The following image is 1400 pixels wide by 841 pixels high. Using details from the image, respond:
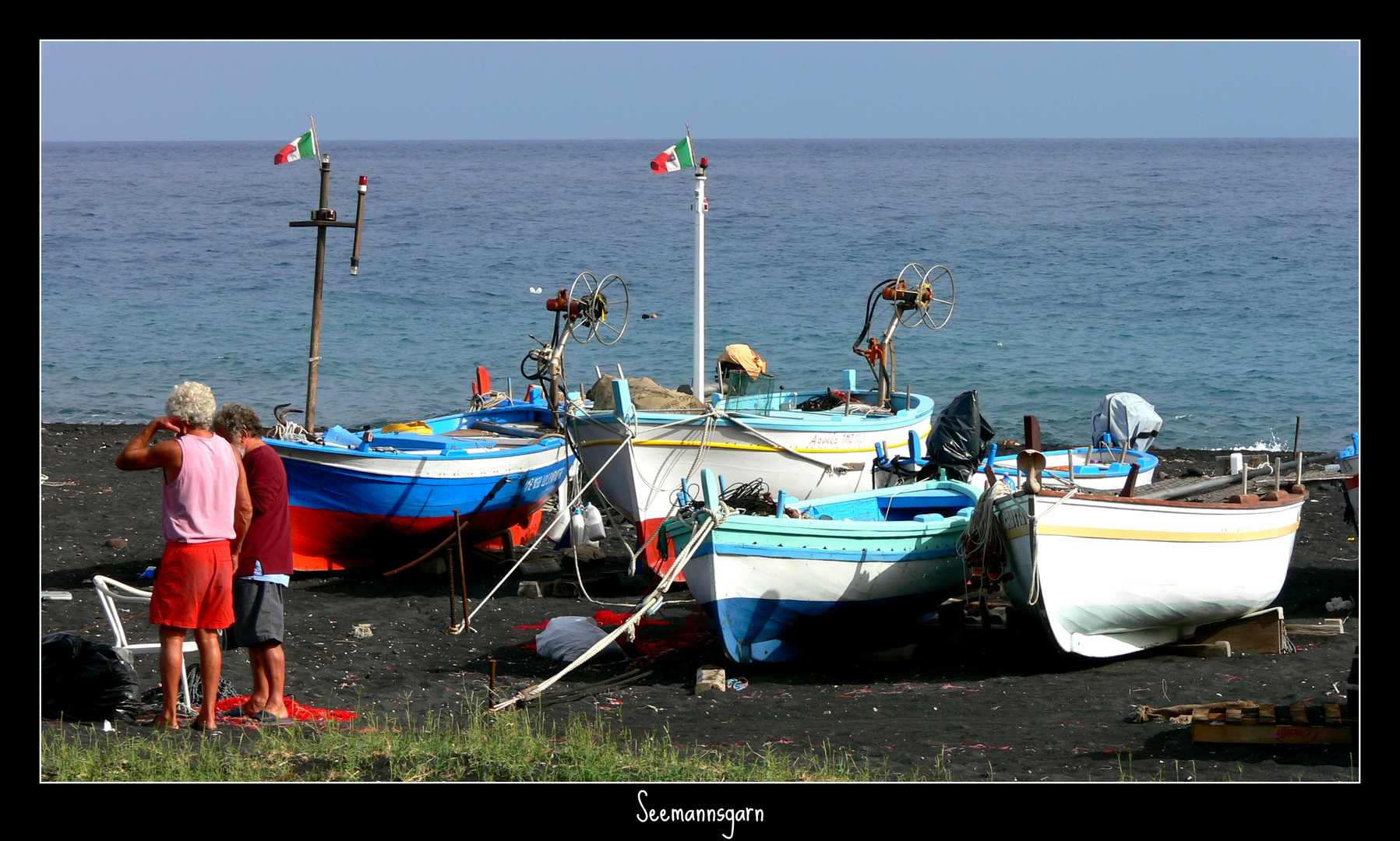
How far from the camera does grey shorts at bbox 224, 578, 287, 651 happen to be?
23.2 ft

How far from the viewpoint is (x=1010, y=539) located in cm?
896

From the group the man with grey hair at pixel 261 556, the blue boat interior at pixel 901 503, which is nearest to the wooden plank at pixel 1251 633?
the blue boat interior at pixel 901 503

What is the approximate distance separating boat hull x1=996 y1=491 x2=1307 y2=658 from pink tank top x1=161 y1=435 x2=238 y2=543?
5.02 metres

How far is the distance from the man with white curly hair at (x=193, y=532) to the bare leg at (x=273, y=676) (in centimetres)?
37

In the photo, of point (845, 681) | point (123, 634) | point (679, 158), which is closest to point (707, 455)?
point (845, 681)

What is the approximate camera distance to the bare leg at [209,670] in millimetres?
6766

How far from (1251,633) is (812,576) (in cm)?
325

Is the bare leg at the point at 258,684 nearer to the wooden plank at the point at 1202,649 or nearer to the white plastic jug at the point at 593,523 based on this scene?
the white plastic jug at the point at 593,523

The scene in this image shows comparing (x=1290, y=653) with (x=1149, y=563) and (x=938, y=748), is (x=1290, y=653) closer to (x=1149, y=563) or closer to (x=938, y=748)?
(x=1149, y=563)

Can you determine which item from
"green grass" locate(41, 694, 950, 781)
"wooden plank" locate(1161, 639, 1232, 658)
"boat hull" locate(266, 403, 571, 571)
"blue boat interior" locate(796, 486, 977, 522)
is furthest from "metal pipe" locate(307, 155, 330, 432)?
"wooden plank" locate(1161, 639, 1232, 658)

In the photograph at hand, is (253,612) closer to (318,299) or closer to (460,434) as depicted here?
(318,299)

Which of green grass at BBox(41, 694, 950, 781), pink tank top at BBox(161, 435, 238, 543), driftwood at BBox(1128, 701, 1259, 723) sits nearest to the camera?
green grass at BBox(41, 694, 950, 781)

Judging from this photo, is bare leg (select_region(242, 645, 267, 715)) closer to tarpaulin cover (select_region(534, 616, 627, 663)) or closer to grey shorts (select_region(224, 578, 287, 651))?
grey shorts (select_region(224, 578, 287, 651))

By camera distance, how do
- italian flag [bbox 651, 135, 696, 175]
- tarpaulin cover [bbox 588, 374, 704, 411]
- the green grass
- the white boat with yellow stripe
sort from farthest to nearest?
italian flag [bbox 651, 135, 696, 175], tarpaulin cover [bbox 588, 374, 704, 411], the white boat with yellow stripe, the green grass
